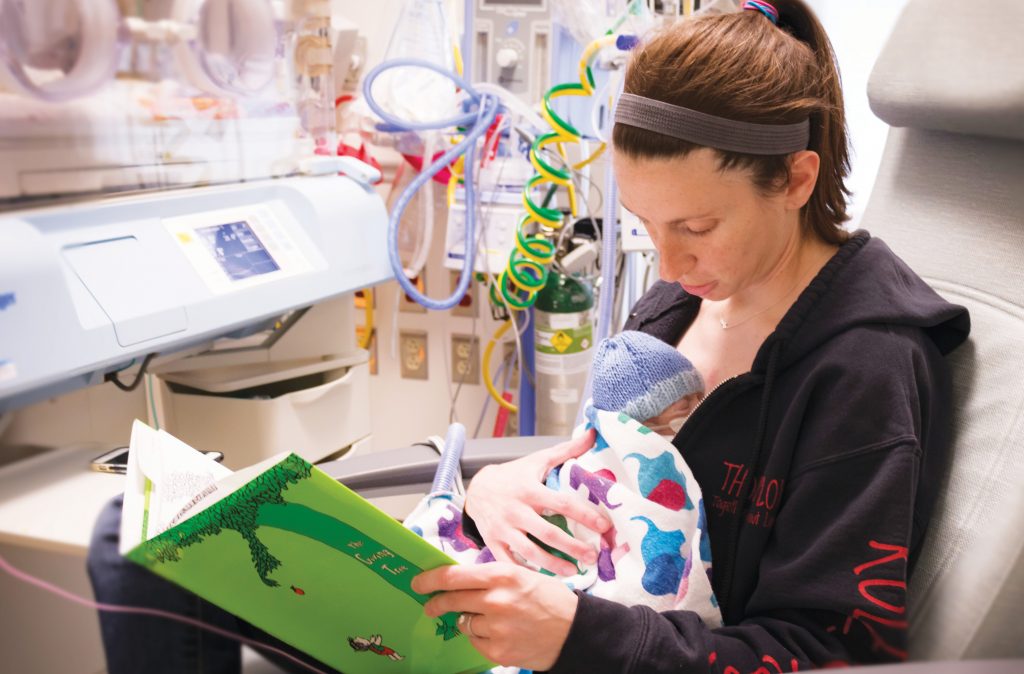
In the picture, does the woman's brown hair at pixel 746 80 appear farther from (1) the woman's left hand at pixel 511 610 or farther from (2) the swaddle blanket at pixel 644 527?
(1) the woman's left hand at pixel 511 610

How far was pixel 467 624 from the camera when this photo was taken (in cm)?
78

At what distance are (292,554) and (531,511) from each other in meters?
0.42

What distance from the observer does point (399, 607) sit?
2.40ft

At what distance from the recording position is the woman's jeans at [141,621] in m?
0.45

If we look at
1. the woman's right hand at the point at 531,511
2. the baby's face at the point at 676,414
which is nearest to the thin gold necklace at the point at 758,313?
the baby's face at the point at 676,414

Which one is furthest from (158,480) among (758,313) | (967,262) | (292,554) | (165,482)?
(967,262)

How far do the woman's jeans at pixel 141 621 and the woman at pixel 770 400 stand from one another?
256 mm

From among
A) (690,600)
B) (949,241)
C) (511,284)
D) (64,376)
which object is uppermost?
(949,241)

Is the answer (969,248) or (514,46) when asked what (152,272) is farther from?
(514,46)

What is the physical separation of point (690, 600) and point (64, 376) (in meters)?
0.72

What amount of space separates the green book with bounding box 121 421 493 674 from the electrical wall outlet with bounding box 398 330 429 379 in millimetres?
1659

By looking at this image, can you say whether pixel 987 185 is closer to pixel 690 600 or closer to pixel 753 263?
pixel 753 263

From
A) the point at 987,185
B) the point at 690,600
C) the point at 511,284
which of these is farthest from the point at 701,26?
the point at 511,284

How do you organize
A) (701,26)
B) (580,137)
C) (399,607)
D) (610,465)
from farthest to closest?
(580,137) < (610,465) < (701,26) < (399,607)
